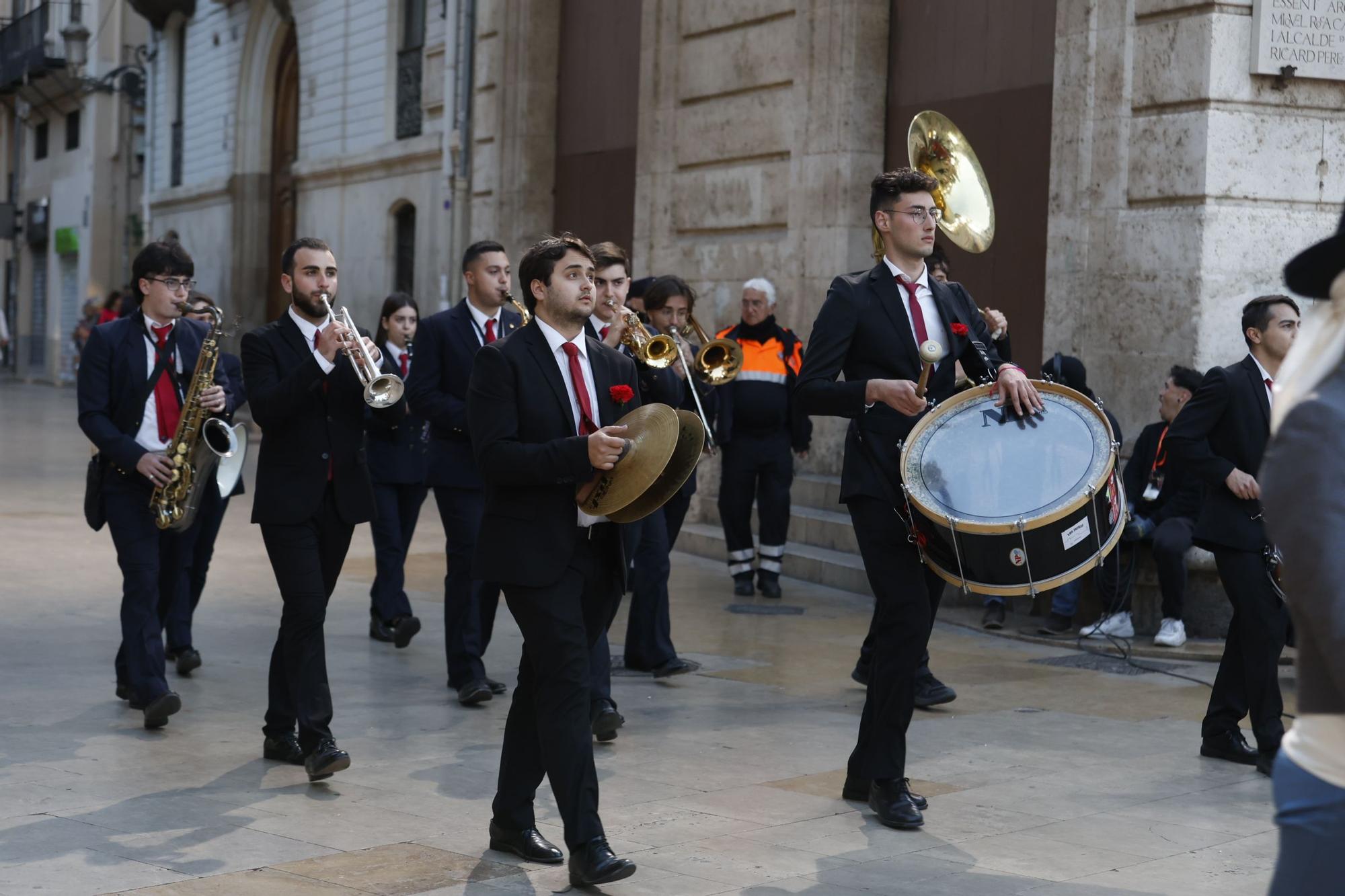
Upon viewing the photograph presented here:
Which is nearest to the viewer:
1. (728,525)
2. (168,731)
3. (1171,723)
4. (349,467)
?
(349,467)

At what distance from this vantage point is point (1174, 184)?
9977 mm

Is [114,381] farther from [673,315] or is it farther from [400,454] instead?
[673,315]

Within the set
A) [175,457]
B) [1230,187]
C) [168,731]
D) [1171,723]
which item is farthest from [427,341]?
[1230,187]

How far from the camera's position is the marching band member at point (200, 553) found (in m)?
8.32

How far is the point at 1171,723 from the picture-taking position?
7625mm

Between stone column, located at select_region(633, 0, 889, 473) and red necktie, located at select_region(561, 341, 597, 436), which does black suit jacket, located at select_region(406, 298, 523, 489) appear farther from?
stone column, located at select_region(633, 0, 889, 473)

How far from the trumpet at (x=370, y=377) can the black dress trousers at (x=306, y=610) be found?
44cm

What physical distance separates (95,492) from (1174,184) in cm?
611

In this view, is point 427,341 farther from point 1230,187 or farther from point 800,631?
point 1230,187

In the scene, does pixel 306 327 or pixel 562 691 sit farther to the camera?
pixel 306 327

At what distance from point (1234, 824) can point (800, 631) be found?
4327 millimetres

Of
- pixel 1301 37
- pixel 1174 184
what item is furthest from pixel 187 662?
pixel 1301 37

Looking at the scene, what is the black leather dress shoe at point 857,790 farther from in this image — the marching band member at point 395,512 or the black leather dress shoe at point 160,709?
the marching band member at point 395,512

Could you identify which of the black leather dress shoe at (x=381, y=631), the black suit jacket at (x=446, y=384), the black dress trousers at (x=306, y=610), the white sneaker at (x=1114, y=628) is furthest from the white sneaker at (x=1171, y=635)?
the black dress trousers at (x=306, y=610)
